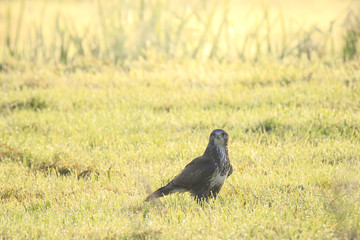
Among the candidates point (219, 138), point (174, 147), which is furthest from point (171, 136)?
point (219, 138)

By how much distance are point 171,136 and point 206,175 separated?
8.76ft

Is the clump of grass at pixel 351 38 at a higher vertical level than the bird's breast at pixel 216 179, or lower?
higher

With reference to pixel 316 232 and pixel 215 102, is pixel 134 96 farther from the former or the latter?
pixel 316 232

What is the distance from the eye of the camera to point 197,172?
16.8ft

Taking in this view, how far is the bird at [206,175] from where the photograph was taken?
16.8 feet

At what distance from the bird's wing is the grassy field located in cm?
24

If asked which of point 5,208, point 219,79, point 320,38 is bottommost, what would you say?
point 5,208

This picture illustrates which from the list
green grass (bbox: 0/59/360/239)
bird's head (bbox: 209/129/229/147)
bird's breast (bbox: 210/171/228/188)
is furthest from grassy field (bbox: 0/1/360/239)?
bird's head (bbox: 209/129/229/147)

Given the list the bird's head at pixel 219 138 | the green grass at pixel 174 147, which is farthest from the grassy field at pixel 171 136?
the bird's head at pixel 219 138

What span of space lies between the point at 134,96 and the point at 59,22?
4.44m

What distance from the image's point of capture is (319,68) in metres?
10.3

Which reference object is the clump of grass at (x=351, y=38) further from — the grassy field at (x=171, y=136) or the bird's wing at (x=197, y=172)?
the bird's wing at (x=197, y=172)

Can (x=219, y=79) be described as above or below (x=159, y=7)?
below

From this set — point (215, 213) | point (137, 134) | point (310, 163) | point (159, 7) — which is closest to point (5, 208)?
point (215, 213)
